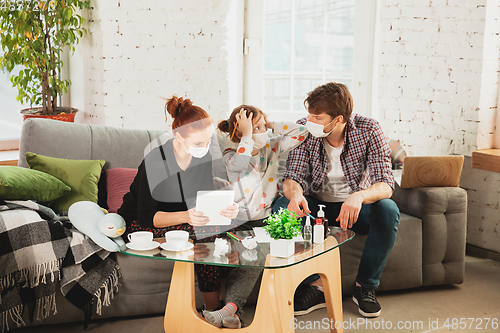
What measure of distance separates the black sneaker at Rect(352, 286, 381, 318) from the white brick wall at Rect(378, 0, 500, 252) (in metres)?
1.16

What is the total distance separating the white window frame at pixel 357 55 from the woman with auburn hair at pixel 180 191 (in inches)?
60.4

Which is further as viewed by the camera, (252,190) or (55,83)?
(55,83)

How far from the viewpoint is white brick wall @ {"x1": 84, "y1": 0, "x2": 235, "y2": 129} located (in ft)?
9.46

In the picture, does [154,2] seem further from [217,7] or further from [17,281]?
[17,281]

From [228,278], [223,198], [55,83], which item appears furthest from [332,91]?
[55,83]

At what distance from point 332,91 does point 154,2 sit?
1.54 metres

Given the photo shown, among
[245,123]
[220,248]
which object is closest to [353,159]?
[245,123]

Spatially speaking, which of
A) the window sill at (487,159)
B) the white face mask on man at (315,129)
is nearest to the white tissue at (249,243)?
the white face mask on man at (315,129)

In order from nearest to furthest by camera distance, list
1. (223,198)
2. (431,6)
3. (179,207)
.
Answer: (223,198) < (179,207) < (431,6)

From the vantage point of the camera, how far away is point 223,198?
5.08 ft

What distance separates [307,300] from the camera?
1.96 meters

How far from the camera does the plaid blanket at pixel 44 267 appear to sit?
1622 mm

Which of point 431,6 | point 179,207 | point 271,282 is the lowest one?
point 271,282

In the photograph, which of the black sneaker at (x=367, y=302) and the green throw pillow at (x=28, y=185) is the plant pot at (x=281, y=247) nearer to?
the black sneaker at (x=367, y=302)
